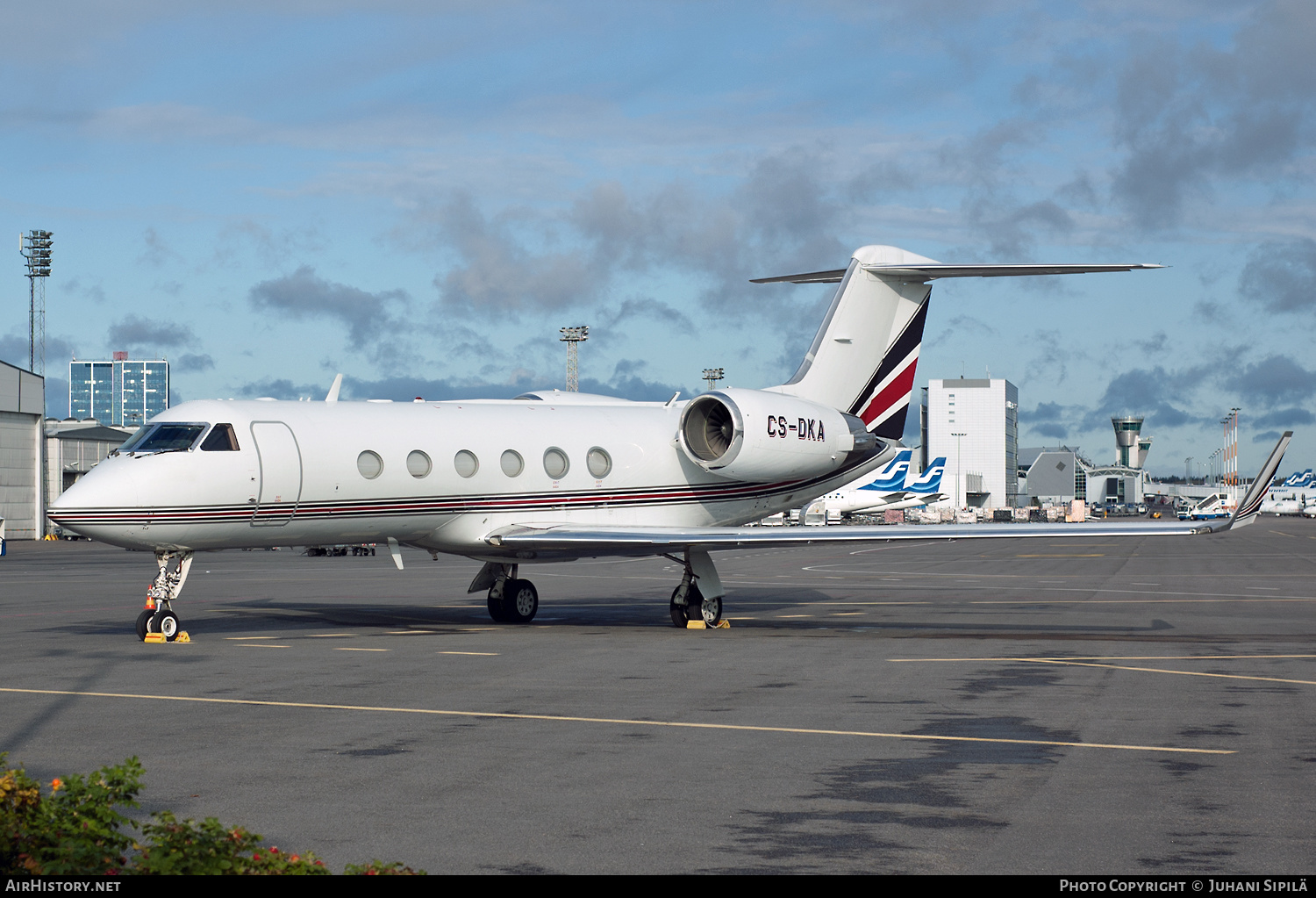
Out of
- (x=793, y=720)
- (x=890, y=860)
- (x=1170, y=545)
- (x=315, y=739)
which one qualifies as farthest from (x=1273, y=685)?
(x=1170, y=545)

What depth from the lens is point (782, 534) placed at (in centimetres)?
1920

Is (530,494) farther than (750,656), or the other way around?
(530,494)

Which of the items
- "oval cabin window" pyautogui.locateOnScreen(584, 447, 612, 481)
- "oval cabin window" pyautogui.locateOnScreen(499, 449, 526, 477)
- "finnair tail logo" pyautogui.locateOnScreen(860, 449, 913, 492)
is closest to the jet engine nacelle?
"oval cabin window" pyautogui.locateOnScreen(584, 447, 612, 481)

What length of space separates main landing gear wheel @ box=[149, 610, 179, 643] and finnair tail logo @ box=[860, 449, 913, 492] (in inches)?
2896

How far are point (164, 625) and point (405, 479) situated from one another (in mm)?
4234

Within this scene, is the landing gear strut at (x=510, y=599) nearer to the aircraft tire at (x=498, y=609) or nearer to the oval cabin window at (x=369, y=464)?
the aircraft tire at (x=498, y=609)

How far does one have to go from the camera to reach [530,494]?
22.1 m

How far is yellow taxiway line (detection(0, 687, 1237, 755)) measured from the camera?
10.9 meters

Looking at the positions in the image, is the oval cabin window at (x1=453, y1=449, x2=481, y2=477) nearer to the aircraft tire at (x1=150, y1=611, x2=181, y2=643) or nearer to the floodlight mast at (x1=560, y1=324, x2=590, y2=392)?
the aircraft tire at (x1=150, y1=611, x2=181, y2=643)

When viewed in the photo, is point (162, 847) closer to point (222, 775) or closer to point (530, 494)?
point (222, 775)

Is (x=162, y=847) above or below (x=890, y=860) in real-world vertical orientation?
above

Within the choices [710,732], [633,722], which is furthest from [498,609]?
[710,732]

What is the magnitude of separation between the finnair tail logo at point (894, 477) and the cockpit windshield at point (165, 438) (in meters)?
73.3

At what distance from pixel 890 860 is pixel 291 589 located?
27.5 metres
